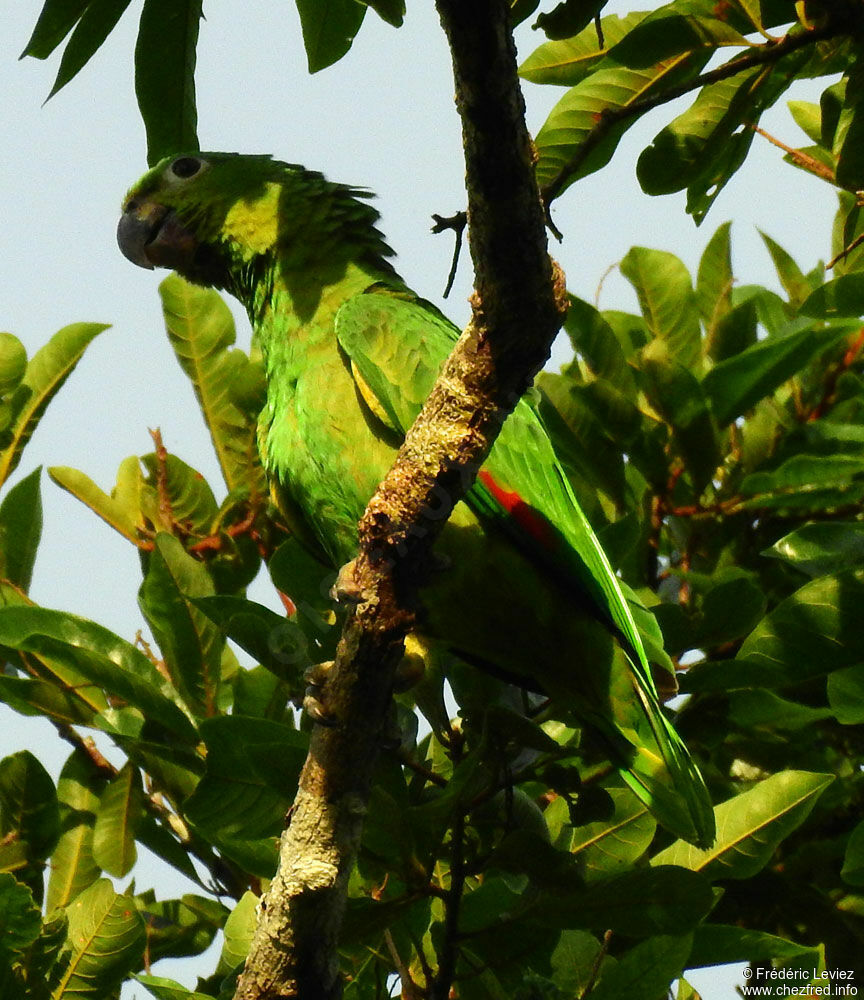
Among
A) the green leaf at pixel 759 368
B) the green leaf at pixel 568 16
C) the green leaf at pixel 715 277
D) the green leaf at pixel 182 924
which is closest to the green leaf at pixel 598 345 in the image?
the green leaf at pixel 759 368

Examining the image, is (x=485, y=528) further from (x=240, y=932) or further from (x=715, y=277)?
(x=715, y=277)

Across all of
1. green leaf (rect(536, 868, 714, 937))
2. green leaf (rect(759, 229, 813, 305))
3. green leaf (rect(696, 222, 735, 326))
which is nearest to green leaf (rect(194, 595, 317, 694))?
green leaf (rect(536, 868, 714, 937))

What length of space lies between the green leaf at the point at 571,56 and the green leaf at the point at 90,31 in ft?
3.08

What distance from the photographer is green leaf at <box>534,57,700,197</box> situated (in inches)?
98.3

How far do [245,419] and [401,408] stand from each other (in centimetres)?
83

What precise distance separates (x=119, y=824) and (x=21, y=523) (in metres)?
0.85

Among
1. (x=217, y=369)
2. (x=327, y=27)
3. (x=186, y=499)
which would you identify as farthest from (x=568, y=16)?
(x=186, y=499)

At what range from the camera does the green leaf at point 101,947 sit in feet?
7.99

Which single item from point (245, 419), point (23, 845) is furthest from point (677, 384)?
point (23, 845)

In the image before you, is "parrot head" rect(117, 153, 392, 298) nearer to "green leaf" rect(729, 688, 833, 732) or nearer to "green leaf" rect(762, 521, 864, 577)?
"green leaf" rect(762, 521, 864, 577)

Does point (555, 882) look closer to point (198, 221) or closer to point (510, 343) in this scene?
point (510, 343)

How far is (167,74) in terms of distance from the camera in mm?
2584

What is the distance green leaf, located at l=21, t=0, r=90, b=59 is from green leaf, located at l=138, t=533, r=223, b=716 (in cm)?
115

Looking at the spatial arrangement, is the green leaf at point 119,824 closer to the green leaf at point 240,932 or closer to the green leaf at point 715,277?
the green leaf at point 240,932
